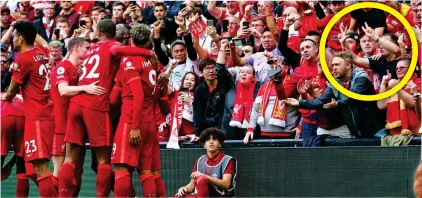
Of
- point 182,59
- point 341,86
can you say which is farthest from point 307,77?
point 182,59

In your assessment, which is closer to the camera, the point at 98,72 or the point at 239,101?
the point at 98,72

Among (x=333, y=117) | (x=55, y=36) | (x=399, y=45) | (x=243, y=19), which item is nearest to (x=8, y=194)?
(x=55, y=36)

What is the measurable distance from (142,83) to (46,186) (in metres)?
1.83

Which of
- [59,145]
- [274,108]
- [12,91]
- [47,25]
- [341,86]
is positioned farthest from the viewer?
[47,25]

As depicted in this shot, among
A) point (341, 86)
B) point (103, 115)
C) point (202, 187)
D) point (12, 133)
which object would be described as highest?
point (341, 86)

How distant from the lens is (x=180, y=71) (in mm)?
14102

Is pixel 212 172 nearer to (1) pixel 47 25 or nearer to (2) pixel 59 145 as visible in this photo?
(2) pixel 59 145

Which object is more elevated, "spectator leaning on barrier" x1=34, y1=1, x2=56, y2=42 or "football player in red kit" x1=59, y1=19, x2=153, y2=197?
"spectator leaning on barrier" x1=34, y1=1, x2=56, y2=42

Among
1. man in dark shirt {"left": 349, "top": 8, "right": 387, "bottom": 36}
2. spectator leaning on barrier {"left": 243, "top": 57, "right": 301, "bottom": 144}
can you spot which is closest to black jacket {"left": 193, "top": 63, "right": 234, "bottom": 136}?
spectator leaning on barrier {"left": 243, "top": 57, "right": 301, "bottom": 144}

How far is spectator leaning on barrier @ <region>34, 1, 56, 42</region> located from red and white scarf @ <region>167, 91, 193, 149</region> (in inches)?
198

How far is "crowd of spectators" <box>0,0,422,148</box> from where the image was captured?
473 inches

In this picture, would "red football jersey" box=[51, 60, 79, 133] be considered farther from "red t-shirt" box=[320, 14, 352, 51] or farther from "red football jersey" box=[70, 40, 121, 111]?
"red t-shirt" box=[320, 14, 352, 51]

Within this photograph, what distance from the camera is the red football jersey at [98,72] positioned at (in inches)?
460

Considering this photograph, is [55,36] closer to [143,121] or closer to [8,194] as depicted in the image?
[8,194]
